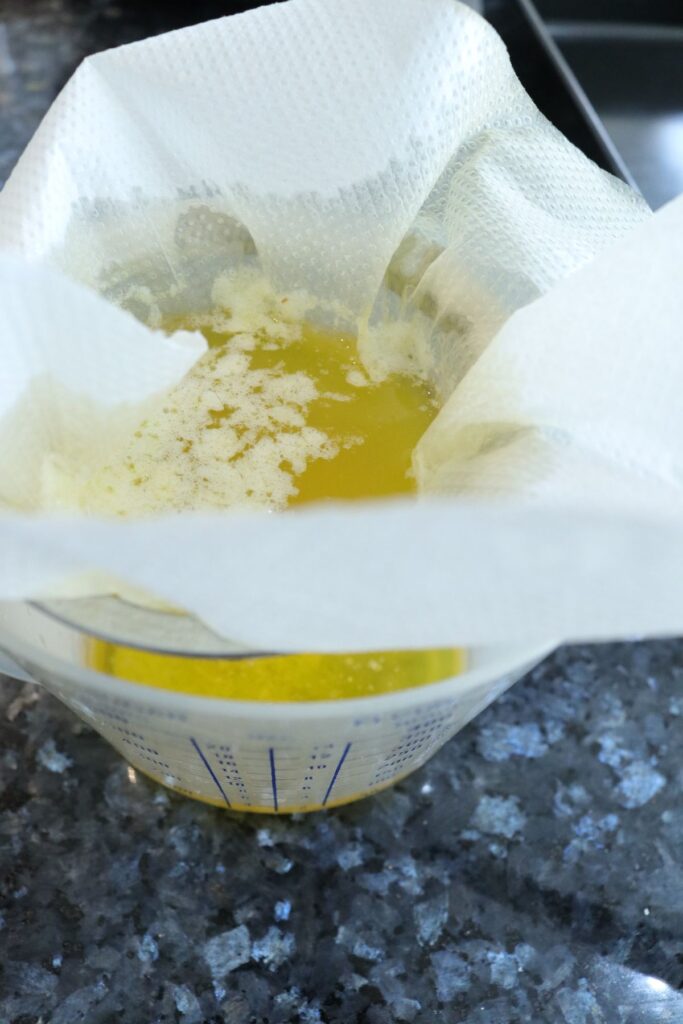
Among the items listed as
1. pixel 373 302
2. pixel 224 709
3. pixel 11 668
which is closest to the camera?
pixel 224 709

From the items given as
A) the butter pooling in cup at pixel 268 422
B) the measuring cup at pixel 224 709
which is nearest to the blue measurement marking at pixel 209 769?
the measuring cup at pixel 224 709

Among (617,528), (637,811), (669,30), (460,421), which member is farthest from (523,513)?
(669,30)

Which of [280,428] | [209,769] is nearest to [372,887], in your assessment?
[209,769]

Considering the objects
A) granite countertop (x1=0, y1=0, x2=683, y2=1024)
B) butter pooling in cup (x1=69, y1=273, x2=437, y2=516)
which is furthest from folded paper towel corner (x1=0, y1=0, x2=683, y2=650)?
granite countertop (x1=0, y1=0, x2=683, y2=1024)

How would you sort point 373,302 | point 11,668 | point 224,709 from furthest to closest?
point 373,302, point 11,668, point 224,709

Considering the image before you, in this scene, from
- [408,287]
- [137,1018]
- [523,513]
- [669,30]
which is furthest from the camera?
[669,30]

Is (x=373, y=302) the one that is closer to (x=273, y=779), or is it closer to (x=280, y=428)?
(x=280, y=428)

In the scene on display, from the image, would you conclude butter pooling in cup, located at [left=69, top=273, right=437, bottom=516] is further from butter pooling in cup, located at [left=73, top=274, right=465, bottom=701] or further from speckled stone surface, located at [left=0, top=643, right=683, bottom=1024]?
speckled stone surface, located at [left=0, top=643, right=683, bottom=1024]

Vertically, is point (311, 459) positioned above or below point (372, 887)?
above

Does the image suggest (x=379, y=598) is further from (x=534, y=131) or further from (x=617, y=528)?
(x=534, y=131)
